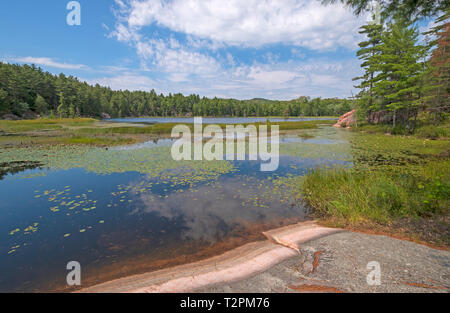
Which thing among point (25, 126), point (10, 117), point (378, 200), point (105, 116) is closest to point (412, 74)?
point (378, 200)

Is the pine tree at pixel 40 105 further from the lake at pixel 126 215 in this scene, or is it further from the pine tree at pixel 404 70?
the pine tree at pixel 404 70

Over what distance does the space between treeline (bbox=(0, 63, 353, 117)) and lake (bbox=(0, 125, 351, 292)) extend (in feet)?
230

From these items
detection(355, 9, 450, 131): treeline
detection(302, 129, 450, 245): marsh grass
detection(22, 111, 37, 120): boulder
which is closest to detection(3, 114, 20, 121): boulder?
detection(22, 111, 37, 120): boulder

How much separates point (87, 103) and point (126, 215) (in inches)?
4138

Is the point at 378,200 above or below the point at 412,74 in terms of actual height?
below

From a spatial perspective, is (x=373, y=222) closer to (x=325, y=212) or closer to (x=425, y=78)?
(x=325, y=212)

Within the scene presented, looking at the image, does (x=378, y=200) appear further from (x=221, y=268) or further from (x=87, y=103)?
(x=87, y=103)

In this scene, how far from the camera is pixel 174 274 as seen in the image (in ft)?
14.8

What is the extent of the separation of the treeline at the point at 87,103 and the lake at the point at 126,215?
70.1m

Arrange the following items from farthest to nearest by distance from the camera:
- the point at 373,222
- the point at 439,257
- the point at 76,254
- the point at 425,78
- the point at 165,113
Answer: the point at 165,113, the point at 425,78, the point at 373,222, the point at 76,254, the point at 439,257

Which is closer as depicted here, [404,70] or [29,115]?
[404,70]

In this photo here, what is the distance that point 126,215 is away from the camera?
299 inches
